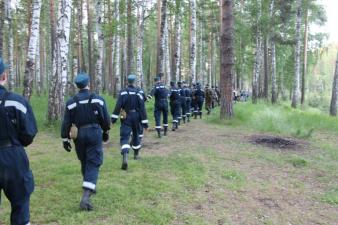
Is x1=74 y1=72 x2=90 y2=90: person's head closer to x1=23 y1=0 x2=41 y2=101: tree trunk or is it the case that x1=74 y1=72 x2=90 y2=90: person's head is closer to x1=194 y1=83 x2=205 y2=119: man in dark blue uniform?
x1=23 y1=0 x2=41 y2=101: tree trunk

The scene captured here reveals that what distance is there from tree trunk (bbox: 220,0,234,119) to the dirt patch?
12.5 feet

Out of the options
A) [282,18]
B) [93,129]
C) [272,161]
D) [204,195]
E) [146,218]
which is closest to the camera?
[146,218]

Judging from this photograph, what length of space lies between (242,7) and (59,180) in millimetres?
33467

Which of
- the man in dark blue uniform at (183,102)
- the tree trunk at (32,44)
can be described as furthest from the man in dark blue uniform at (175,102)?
the tree trunk at (32,44)

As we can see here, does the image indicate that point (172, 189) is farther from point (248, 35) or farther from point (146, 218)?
point (248, 35)

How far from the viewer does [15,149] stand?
14.2 feet

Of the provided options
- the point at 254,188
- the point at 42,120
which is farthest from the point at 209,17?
the point at 254,188

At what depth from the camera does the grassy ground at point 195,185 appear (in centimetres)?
619

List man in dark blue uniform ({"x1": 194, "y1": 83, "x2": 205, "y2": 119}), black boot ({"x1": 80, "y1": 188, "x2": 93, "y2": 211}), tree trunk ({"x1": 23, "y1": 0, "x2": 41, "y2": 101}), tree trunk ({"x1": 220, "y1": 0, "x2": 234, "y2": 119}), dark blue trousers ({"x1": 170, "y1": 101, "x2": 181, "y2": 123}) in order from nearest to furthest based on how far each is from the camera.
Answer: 1. black boot ({"x1": 80, "y1": 188, "x2": 93, "y2": 211})
2. tree trunk ({"x1": 23, "y1": 0, "x2": 41, "y2": 101})
3. dark blue trousers ({"x1": 170, "y1": 101, "x2": 181, "y2": 123})
4. tree trunk ({"x1": 220, "y1": 0, "x2": 234, "y2": 119})
5. man in dark blue uniform ({"x1": 194, "y1": 83, "x2": 205, "y2": 119})

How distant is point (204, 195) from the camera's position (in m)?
7.22

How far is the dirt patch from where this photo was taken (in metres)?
12.4

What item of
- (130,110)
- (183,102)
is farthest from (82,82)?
(183,102)

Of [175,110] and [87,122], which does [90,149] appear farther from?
[175,110]

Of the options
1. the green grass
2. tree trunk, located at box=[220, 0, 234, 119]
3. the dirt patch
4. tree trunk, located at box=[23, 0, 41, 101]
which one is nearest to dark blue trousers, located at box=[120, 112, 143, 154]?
the dirt patch
